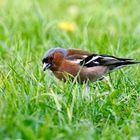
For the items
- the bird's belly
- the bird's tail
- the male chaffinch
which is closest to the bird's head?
the male chaffinch

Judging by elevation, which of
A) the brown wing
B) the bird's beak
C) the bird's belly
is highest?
the brown wing

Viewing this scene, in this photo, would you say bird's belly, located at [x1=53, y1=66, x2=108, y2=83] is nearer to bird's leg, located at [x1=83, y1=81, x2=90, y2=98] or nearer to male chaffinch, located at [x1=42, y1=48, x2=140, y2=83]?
male chaffinch, located at [x1=42, y1=48, x2=140, y2=83]

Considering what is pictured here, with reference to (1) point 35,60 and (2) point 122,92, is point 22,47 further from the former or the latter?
(2) point 122,92

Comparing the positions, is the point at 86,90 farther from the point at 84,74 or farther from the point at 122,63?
the point at 122,63

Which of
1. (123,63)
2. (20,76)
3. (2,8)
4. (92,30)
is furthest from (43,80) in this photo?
(2,8)

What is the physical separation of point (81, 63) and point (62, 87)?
2.23 ft

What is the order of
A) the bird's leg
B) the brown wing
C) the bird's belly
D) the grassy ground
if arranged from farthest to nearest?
the brown wing → the bird's belly → the bird's leg → the grassy ground

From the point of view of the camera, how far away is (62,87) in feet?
19.3

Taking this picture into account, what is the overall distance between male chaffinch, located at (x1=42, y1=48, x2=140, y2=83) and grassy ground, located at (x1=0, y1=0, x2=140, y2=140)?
95 mm

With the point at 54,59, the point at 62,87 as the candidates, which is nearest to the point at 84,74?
the point at 54,59

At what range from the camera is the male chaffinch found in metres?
6.46

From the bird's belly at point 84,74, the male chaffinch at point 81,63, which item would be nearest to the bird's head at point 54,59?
the male chaffinch at point 81,63

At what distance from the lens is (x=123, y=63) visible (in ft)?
21.5

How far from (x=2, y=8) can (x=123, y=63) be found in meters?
3.73
